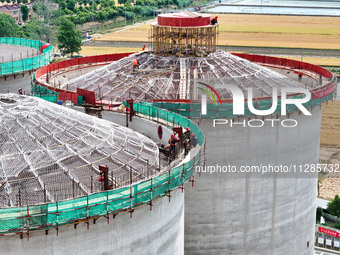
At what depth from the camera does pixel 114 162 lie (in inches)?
1027

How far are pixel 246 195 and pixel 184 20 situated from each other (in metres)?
13.1

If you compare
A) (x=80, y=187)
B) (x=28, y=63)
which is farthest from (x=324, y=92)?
(x=28, y=63)

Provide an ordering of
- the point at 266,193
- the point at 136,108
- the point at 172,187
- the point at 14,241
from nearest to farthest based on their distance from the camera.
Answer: the point at 14,241 < the point at 172,187 < the point at 136,108 < the point at 266,193

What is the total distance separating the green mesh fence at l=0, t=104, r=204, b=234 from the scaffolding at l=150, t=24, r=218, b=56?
61.3ft

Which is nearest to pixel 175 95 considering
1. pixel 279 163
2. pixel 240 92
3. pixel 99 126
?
pixel 240 92

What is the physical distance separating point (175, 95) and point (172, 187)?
14877mm

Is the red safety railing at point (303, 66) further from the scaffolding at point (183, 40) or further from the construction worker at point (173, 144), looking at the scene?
the construction worker at point (173, 144)

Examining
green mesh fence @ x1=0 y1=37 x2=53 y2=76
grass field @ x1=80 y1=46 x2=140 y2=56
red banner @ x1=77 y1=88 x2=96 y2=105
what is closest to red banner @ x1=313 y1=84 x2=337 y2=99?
red banner @ x1=77 y1=88 x2=96 y2=105

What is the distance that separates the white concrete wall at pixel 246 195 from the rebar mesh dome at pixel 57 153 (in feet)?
27.4

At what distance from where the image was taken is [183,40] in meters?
44.3

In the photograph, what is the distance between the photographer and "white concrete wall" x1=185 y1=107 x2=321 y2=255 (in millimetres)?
37031

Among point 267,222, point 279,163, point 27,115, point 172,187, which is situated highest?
point 27,115

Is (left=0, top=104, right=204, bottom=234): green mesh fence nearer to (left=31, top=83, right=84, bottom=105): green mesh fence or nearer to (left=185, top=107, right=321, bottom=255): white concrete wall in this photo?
(left=185, top=107, right=321, bottom=255): white concrete wall

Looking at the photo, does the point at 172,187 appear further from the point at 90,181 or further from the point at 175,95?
the point at 175,95
